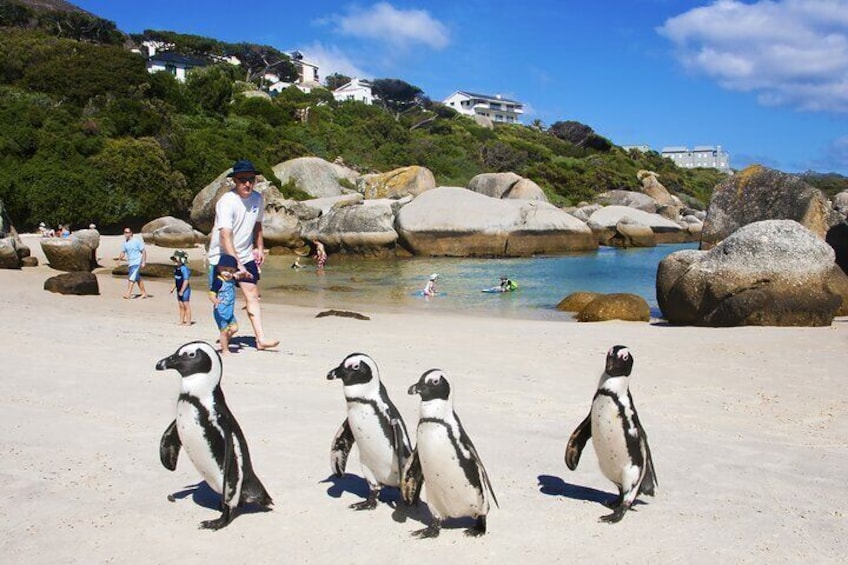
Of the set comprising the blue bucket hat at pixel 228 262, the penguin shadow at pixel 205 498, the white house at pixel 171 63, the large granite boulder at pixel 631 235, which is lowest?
the penguin shadow at pixel 205 498

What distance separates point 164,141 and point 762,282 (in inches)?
1409

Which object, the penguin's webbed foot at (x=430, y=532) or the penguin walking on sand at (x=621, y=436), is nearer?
the penguin's webbed foot at (x=430, y=532)

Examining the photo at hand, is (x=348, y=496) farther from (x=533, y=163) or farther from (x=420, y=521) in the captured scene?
(x=533, y=163)

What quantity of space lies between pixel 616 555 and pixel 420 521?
37.2 inches

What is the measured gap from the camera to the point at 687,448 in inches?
201

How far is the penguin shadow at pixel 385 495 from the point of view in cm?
368

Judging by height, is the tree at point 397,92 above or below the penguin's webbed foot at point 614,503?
above

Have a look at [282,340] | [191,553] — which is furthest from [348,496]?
[282,340]

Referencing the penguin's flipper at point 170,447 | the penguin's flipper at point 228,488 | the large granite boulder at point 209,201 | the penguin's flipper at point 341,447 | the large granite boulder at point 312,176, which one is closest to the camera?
the penguin's flipper at point 228,488

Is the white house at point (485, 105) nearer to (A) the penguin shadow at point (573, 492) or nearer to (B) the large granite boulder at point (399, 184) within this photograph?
(B) the large granite boulder at point (399, 184)

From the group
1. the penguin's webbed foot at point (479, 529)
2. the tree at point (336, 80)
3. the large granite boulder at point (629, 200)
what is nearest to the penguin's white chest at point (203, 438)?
the penguin's webbed foot at point (479, 529)

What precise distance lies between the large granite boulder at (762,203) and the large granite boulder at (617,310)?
7.78 metres

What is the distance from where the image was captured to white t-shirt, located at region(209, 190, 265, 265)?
7215mm

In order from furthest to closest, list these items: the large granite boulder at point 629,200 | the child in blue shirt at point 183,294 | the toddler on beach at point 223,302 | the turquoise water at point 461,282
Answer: the large granite boulder at point 629,200
the turquoise water at point 461,282
the child in blue shirt at point 183,294
the toddler on beach at point 223,302
